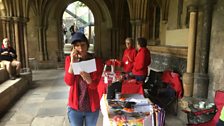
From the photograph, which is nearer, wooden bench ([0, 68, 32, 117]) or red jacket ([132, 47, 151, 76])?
red jacket ([132, 47, 151, 76])

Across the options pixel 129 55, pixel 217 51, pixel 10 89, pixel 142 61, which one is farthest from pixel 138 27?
pixel 10 89

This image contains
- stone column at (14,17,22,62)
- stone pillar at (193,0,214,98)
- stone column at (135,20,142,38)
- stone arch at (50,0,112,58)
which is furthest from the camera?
stone arch at (50,0,112,58)

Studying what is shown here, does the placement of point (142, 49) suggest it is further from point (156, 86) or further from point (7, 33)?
point (7, 33)

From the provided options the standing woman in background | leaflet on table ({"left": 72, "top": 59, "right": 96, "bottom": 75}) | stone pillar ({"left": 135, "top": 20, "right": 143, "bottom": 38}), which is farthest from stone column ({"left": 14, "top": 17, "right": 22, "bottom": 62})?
leaflet on table ({"left": 72, "top": 59, "right": 96, "bottom": 75})

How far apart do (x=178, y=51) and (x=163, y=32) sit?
368cm

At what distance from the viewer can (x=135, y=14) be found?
297 inches

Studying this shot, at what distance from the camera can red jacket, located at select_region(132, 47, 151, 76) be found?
358 centimetres

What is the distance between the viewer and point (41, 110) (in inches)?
158

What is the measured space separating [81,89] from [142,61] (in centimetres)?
213

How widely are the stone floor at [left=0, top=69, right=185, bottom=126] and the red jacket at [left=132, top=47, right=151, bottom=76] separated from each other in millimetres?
942

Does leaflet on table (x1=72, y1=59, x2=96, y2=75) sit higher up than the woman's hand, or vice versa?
leaflet on table (x1=72, y1=59, x2=96, y2=75)

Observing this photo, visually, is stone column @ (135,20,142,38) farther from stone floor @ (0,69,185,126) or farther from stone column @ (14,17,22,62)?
stone column @ (14,17,22,62)

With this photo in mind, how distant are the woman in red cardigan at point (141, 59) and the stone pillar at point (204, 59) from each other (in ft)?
2.99

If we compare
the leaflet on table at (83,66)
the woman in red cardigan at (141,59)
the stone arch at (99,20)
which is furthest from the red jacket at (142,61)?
the stone arch at (99,20)
